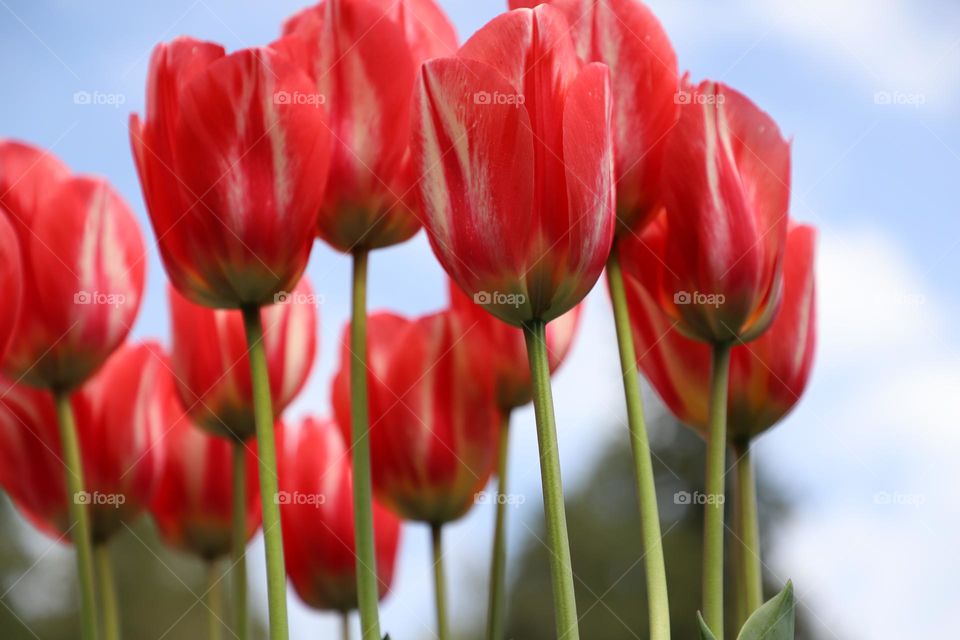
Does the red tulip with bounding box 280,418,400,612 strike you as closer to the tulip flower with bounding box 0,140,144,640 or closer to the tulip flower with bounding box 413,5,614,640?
the tulip flower with bounding box 0,140,144,640

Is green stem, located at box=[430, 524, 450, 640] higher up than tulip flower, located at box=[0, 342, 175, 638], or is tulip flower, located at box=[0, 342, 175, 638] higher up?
tulip flower, located at box=[0, 342, 175, 638]

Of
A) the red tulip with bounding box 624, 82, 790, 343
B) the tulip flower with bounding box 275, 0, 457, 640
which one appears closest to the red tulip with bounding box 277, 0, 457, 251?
the tulip flower with bounding box 275, 0, 457, 640

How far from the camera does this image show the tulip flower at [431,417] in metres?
0.49

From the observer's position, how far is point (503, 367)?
19.1 inches

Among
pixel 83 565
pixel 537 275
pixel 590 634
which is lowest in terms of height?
pixel 590 634

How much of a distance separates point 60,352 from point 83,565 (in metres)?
0.10

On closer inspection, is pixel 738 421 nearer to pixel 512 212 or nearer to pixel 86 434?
pixel 512 212

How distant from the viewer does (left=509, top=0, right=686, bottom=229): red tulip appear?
0.41m

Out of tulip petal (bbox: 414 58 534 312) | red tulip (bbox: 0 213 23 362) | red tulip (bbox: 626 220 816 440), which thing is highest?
→ tulip petal (bbox: 414 58 534 312)

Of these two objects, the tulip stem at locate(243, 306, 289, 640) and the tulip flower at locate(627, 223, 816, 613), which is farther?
the tulip flower at locate(627, 223, 816, 613)

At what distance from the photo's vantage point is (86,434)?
53 cm

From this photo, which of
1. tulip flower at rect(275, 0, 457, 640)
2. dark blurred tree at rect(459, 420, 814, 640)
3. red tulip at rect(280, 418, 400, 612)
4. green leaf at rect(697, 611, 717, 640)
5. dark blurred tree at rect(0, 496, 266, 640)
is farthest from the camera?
dark blurred tree at rect(459, 420, 814, 640)

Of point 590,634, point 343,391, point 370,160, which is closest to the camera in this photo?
point 370,160

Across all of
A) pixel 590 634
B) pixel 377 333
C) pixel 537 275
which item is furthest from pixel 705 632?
pixel 590 634
